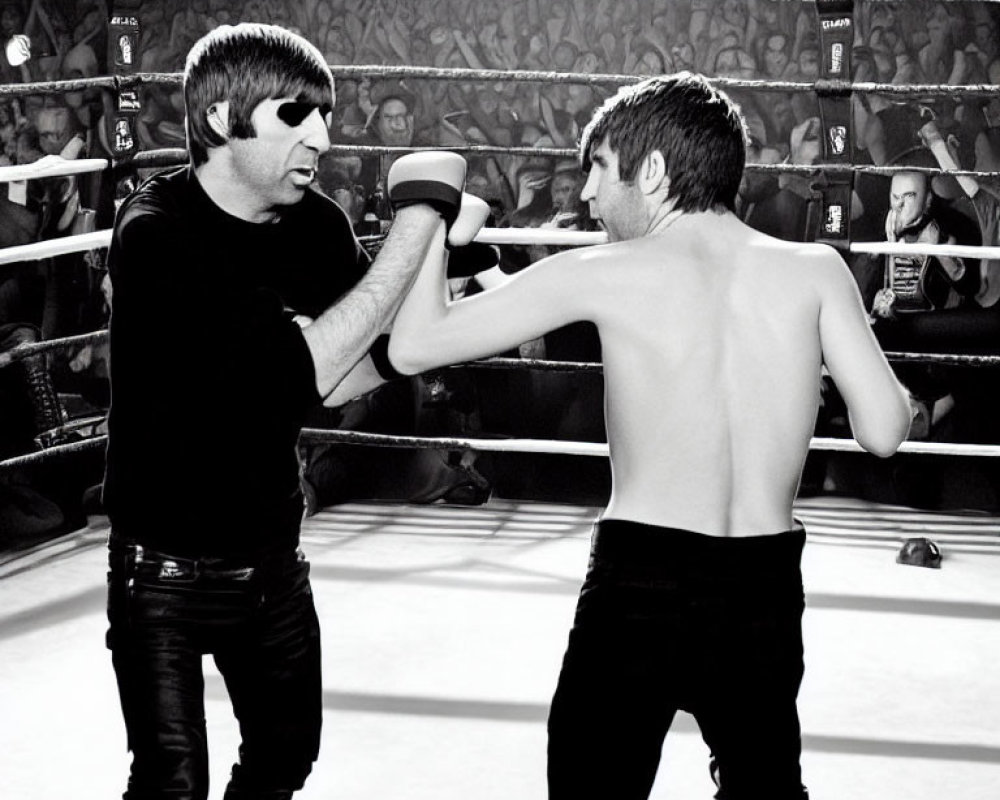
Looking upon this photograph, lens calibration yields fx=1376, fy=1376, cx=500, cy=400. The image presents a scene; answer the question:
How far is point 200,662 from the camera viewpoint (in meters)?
1.63

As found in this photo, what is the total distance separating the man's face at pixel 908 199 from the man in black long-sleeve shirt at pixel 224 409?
3.26 m

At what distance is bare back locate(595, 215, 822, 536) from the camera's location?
1426 millimetres

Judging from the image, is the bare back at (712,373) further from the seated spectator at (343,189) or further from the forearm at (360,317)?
the seated spectator at (343,189)

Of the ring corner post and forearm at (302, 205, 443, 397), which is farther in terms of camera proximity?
the ring corner post

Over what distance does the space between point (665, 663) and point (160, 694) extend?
58 centimetres

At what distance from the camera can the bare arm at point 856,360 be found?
144 cm

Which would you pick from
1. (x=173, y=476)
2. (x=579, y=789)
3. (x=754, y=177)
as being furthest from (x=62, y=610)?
(x=754, y=177)

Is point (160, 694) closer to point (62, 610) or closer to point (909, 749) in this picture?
point (909, 749)

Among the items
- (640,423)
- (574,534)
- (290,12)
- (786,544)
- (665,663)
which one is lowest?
(574,534)

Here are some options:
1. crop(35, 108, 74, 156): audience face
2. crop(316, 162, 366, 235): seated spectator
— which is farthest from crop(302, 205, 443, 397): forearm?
crop(35, 108, 74, 156): audience face

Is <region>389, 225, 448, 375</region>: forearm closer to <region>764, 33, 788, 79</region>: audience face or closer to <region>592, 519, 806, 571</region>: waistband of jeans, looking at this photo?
<region>592, 519, 806, 571</region>: waistband of jeans

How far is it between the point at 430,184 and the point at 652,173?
286mm

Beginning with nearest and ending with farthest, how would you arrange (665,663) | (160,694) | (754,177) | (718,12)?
(665,663) → (160,694) → (754,177) → (718,12)

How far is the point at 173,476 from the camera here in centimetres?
161
